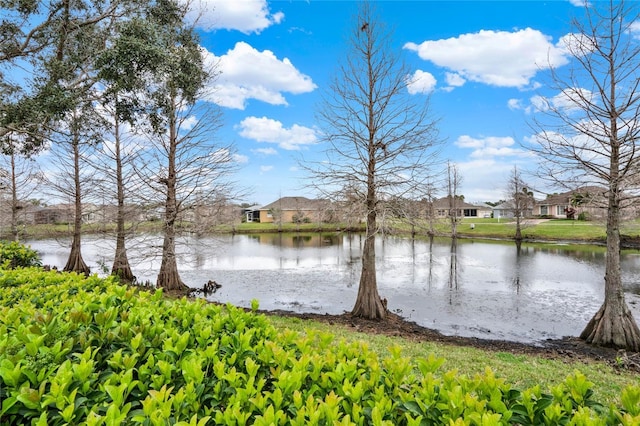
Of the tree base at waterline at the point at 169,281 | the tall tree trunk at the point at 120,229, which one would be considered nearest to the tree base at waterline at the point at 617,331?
the tree base at waterline at the point at 169,281

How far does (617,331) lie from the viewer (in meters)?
8.48

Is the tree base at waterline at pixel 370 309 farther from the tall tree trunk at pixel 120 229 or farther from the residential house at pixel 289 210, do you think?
the residential house at pixel 289 210

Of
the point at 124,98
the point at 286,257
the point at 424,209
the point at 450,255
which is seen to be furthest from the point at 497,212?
the point at 124,98

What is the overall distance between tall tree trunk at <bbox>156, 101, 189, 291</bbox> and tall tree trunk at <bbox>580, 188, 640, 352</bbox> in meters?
13.4

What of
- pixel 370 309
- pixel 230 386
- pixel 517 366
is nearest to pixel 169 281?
pixel 370 309

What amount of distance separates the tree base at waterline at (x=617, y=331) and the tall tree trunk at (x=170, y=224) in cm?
1343

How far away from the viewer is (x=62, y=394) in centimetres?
188

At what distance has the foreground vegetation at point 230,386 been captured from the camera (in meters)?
1.80

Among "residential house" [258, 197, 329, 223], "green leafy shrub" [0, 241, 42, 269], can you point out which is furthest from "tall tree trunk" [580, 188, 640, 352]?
"residential house" [258, 197, 329, 223]

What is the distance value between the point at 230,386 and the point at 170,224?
12.0m

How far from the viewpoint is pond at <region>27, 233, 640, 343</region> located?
1147 cm

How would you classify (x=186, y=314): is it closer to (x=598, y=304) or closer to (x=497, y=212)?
(x=598, y=304)

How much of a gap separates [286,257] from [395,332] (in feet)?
59.1

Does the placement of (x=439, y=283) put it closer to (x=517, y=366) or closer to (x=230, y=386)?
(x=517, y=366)
